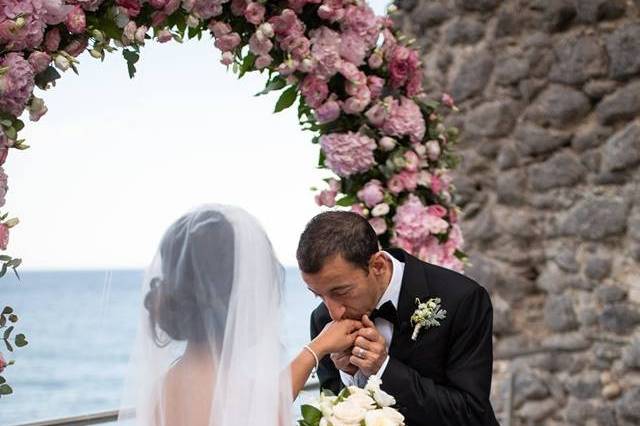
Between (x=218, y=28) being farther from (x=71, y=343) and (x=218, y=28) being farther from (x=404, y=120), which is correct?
(x=71, y=343)

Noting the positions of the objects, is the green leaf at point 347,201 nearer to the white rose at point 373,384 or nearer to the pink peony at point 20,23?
the white rose at point 373,384

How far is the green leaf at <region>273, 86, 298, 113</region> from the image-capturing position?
3447 mm

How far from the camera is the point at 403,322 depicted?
2.77 m

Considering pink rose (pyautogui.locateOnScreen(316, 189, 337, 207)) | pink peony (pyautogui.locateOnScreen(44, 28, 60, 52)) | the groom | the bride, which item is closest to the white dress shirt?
the groom

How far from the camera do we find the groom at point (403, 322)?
262cm

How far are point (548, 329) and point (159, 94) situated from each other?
21.6 m

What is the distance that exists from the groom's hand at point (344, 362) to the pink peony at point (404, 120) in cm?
117

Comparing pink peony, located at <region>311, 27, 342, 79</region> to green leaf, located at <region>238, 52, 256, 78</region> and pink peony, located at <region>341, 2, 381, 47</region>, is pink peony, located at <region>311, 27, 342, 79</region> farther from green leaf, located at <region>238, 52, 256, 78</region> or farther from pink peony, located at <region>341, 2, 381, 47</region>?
green leaf, located at <region>238, 52, 256, 78</region>

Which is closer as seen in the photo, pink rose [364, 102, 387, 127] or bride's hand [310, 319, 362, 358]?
bride's hand [310, 319, 362, 358]

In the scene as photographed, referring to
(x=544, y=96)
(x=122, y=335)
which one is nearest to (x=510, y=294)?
(x=544, y=96)

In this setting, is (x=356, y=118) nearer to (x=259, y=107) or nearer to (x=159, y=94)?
(x=259, y=107)

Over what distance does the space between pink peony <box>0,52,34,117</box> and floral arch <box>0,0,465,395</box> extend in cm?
15

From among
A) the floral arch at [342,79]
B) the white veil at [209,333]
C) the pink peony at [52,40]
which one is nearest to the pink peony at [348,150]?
the floral arch at [342,79]

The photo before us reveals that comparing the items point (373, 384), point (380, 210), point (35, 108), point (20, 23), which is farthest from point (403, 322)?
point (20, 23)
